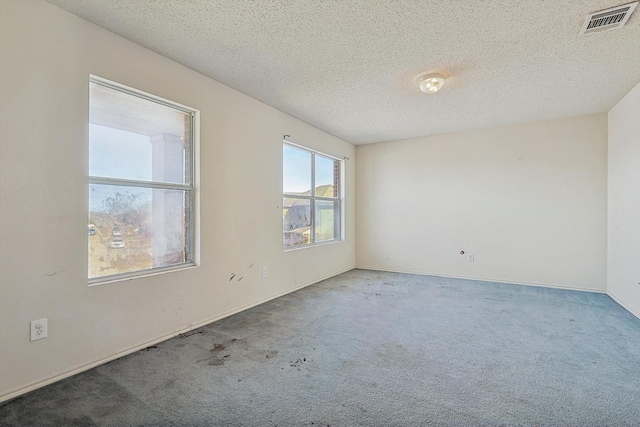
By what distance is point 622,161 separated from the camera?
3631 mm

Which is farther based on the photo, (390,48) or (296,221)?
(296,221)

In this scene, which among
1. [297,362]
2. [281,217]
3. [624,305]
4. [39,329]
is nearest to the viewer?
[39,329]

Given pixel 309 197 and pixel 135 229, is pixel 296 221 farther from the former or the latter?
pixel 135 229

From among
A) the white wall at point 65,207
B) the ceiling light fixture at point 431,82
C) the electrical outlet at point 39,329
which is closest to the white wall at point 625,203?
the ceiling light fixture at point 431,82

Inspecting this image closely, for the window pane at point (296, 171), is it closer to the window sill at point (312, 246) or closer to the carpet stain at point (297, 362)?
the window sill at point (312, 246)

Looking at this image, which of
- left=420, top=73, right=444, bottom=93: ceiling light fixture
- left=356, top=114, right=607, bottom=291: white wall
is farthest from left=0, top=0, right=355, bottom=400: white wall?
left=356, top=114, right=607, bottom=291: white wall

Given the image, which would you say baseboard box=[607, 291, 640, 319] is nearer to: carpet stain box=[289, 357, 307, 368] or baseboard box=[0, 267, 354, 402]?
carpet stain box=[289, 357, 307, 368]

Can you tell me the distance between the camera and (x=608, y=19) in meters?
2.10

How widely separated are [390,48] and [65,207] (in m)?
2.63

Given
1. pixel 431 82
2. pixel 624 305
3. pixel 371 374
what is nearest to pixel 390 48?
pixel 431 82

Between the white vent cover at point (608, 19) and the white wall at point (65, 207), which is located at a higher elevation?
the white vent cover at point (608, 19)

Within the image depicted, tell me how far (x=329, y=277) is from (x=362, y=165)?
2.26 meters

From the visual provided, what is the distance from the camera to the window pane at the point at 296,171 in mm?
4328

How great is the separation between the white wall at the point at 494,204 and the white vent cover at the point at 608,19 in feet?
8.55
